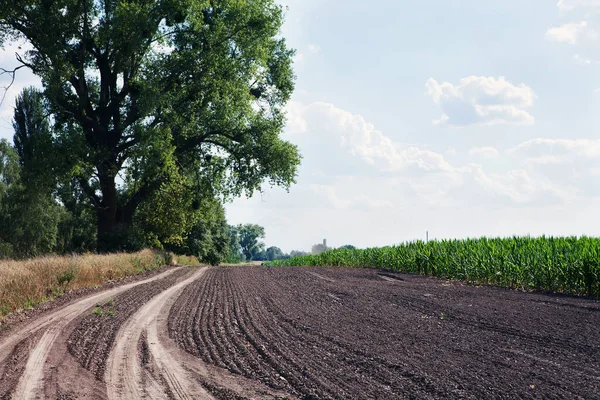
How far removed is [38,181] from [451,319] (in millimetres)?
25402

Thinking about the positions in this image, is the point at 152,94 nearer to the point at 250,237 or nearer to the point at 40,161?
the point at 40,161

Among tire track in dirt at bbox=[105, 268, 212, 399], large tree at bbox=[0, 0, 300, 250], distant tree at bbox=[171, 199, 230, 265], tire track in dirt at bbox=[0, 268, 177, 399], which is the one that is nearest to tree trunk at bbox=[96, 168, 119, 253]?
large tree at bbox=[0, 0, 300, 250]

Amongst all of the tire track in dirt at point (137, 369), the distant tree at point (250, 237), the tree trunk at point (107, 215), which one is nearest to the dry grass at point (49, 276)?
the tire track in dirt at point (137, 369)

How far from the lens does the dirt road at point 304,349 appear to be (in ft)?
23.7

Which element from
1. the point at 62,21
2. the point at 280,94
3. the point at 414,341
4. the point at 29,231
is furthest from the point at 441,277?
the point at 29,231

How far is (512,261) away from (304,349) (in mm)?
15301

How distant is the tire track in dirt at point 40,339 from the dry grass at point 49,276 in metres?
1.35

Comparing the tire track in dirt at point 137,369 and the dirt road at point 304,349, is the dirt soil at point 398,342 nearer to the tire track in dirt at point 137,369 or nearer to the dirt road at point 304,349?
the dirt road at point 304,349

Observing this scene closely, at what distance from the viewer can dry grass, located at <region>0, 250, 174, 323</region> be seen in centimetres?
1511

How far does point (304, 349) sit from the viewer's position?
9094mm

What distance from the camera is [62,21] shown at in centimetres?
2934

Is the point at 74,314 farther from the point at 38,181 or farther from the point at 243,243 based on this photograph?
the point at 243,243

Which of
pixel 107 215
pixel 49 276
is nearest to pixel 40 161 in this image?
pixel 107 215

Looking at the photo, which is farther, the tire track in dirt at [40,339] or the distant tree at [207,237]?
the distant tree at [207,237]
